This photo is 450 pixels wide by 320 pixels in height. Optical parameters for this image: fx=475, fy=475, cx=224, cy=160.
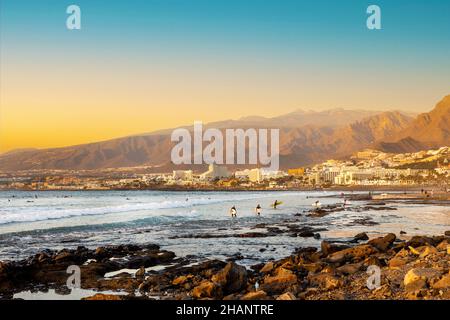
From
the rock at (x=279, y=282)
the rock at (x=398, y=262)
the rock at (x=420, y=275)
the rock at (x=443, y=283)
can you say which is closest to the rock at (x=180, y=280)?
the rock at (x=279, y=282)

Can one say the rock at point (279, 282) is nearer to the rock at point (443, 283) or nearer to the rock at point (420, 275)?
the rock at point (420, 275)

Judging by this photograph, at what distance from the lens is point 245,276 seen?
41.8 ft

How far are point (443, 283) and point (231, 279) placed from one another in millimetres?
5078

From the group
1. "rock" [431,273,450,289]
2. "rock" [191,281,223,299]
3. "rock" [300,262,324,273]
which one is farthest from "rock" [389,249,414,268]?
"rock" [191,281,223,299]

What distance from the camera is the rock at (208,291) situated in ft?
37.5

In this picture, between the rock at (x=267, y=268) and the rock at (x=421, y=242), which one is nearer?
the rock at (x=267, y=268)

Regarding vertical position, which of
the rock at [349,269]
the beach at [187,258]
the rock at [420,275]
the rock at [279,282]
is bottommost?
the beach at [187,258]

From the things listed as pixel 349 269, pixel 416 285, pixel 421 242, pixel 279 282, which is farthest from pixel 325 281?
pixel 421 242

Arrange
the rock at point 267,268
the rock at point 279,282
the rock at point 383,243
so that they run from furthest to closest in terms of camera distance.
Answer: the rock at point 383,243, the rock at point 267,268, the rock at point 279,282

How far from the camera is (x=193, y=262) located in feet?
57.1

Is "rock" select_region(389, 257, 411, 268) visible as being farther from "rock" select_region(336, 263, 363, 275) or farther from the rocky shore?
"rock" select_region(336, 263, 363, 275)

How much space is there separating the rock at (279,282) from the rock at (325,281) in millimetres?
534

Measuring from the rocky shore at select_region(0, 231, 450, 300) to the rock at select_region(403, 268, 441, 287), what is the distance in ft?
0.07

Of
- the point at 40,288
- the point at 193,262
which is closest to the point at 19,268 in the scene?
the point at 40,288
